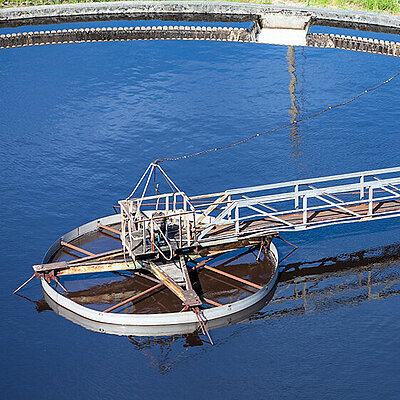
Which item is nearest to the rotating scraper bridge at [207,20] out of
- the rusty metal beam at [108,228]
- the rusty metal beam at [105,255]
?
the rusty metal beam at [108,228]

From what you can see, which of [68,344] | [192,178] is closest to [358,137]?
[192,178]

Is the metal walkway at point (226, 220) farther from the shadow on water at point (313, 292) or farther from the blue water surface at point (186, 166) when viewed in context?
the blue water surface at point (186, 166)

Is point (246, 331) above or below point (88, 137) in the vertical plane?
below

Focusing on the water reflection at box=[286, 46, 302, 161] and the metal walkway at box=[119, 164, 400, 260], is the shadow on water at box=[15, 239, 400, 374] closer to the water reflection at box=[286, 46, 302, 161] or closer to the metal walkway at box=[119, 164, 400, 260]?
the metal walkway at box=[119, 164, 400, 260]

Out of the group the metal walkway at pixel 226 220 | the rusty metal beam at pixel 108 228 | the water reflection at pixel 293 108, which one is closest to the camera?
the metal walkway at pixel 226 220

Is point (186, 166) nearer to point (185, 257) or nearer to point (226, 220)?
point (226, 220)

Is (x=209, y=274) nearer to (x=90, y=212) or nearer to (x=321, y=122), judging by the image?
(x=90, y=212)

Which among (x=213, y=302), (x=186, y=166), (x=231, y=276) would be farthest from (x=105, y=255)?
(x=186, y=166)
